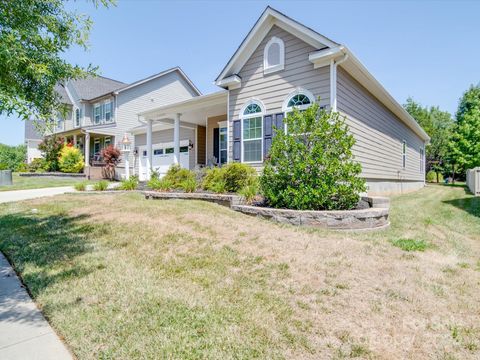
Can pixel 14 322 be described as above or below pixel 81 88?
below

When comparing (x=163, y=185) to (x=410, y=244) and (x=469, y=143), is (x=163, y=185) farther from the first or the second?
(x=469, y=143)

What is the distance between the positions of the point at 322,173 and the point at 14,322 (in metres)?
5.06

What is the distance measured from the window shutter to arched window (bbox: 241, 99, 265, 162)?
0.19 metres

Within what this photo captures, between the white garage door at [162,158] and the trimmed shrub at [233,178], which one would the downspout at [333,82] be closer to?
the trimmed shrub at [233,178]

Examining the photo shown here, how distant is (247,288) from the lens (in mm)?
3002

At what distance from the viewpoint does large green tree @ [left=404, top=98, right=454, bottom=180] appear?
110ft

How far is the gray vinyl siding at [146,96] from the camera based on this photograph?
70.4ft

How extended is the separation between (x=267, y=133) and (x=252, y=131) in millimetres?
678

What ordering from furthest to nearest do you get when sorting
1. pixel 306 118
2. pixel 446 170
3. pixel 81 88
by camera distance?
pixel 446 170 < pixel 81 88 < pixel 306 118

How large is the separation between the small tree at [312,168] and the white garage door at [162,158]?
987cm

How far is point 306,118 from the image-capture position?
610 centimetres

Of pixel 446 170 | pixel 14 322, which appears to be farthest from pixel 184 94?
pixel 446 170

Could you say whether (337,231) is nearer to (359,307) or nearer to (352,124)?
(359,307)

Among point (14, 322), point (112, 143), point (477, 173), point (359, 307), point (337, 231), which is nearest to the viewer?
point (14, 322)
